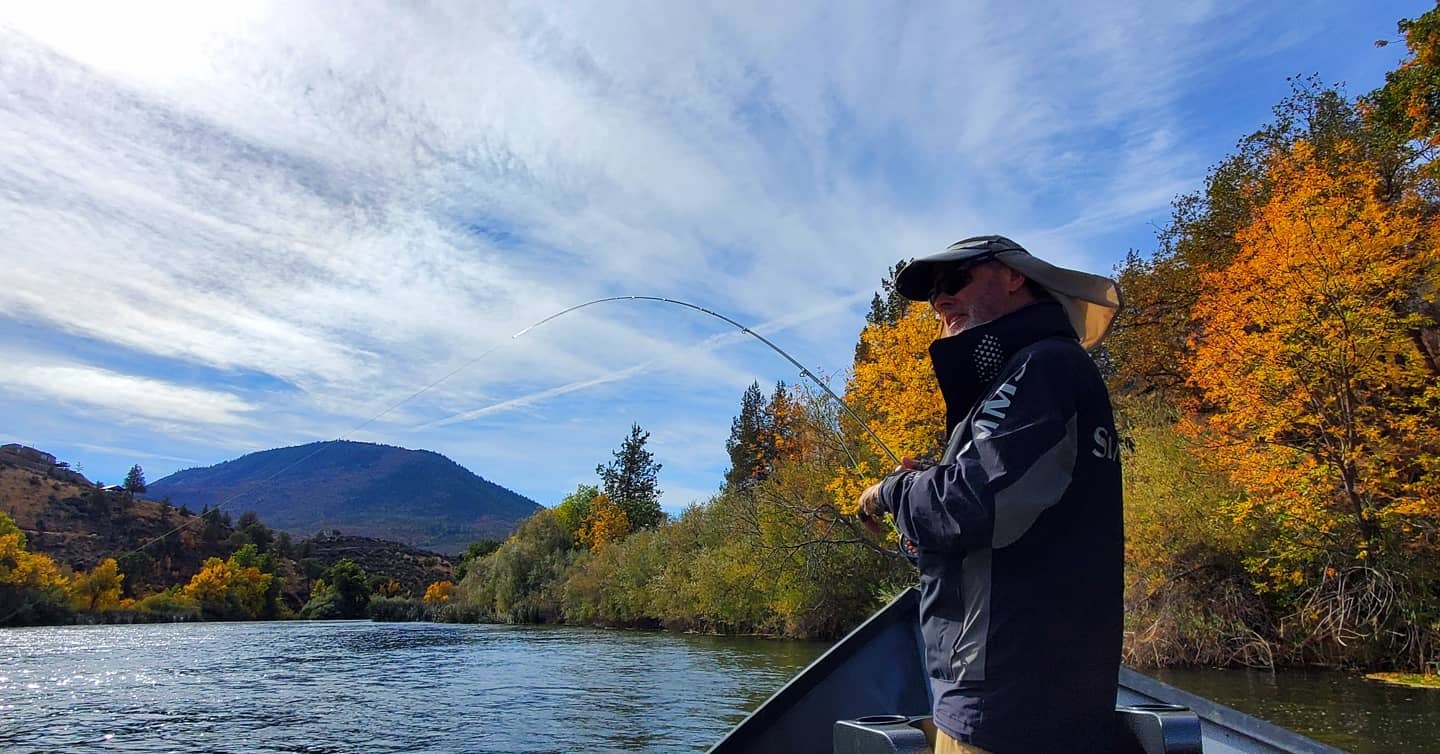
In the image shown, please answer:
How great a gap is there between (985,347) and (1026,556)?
1.55 feet

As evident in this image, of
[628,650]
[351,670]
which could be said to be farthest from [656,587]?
[351,670]

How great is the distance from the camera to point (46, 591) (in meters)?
45.8

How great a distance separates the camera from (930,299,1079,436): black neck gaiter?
75.0 inches

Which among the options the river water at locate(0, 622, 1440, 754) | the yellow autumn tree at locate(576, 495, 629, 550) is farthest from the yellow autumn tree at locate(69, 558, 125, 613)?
the river water at locate(0, 622, 1440, 754)

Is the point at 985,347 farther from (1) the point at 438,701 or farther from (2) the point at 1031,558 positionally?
(1) the point at 438,701

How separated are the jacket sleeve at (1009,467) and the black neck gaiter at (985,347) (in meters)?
0.12

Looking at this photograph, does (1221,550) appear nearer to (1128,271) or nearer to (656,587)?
(1128,271)

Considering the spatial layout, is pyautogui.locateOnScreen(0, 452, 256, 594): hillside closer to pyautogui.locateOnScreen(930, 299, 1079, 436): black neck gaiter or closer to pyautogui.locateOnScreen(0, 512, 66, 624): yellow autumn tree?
pyautogui.locateOnScreen(0, 512, 66, 624): yellow autumn tree

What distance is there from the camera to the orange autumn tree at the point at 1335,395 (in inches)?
635

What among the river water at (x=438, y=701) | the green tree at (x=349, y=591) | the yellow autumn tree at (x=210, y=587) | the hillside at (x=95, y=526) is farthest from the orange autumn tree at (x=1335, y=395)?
the green tree at (x=349, y=591)

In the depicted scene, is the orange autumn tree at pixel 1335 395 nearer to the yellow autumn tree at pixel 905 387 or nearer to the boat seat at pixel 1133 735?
the yellow autumn tree at pixel 905 387

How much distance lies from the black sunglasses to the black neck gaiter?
0.16 metres

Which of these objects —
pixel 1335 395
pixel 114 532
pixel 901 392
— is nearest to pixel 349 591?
pixel 114 532

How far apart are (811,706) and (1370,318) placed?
1728 cm
